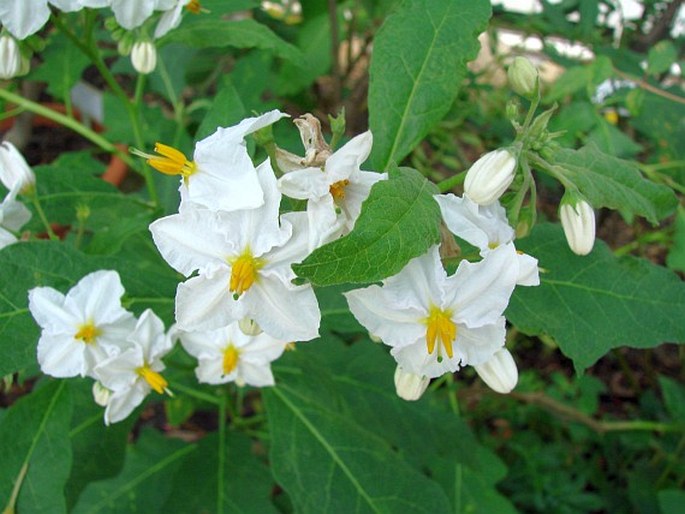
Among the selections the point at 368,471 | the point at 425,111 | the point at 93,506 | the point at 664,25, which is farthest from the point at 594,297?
the point at 664,25

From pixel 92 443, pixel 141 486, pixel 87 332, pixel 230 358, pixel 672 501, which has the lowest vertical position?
pixel 672 501

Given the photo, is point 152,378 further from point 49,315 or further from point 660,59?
point 660,59

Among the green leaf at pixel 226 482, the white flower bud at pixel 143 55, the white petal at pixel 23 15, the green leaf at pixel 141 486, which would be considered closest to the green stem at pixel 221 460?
the green leaf at pixel 226 482

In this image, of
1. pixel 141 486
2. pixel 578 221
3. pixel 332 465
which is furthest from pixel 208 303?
pixel 141 486

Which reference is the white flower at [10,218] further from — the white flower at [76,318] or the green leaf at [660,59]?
the green leaf at [660,59]

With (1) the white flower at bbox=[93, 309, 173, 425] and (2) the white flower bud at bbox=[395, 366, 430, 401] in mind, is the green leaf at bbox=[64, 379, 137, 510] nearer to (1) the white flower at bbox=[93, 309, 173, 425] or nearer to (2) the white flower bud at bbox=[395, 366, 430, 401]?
(1) the white flower at bbox=[93, 309, 173, 425]

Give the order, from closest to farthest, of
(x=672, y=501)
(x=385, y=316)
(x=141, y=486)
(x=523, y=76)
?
(x=385, y=316)
(x=523, y=76)
(x=141, y=486)
(x=672, y=501)

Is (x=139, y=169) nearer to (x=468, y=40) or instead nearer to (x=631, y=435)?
(x=468, y=40)
